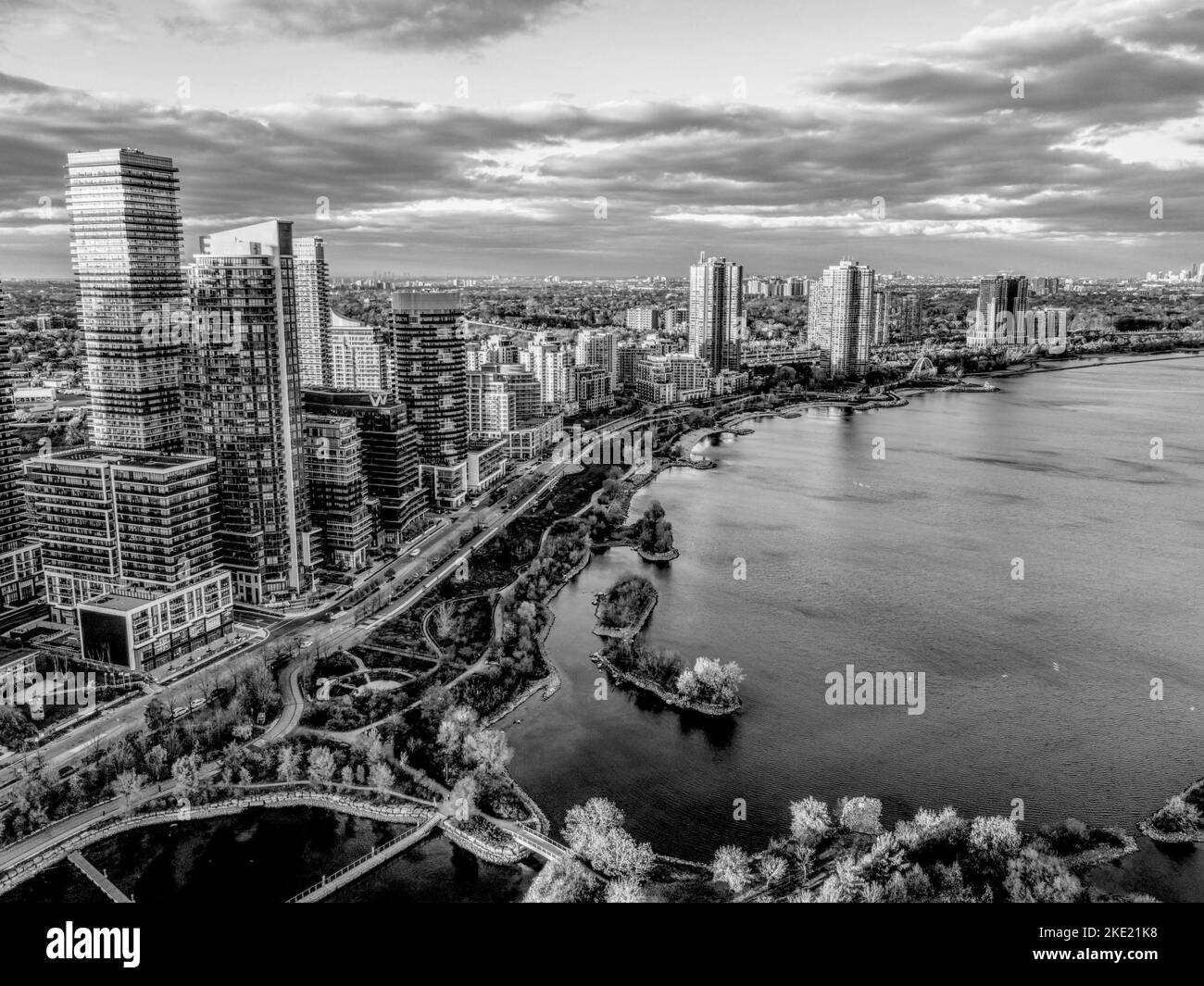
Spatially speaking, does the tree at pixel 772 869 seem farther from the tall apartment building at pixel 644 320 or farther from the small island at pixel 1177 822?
the tall apartment building at pixel 644 320

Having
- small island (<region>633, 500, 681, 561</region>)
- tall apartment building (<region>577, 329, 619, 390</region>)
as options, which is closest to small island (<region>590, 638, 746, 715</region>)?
small island (<region>633, 500, 681, 561</region>)

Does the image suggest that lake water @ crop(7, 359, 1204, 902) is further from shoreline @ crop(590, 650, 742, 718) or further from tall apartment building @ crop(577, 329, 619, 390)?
tall apartment building @ crop(577, 329, 619, 390)

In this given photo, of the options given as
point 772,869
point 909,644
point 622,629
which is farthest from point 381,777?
point 909,644

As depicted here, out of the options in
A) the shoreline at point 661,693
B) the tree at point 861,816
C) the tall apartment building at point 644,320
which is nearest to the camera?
the tree at point 861,816

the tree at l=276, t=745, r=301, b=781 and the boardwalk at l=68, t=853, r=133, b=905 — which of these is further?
the tree at l=276, t=745, r=301, b=781

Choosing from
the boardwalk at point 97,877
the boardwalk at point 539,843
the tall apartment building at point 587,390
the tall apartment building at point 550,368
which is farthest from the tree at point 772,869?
the tall apartment building at point 587,390

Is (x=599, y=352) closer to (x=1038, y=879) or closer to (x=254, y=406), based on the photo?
(x=254, y=406)
